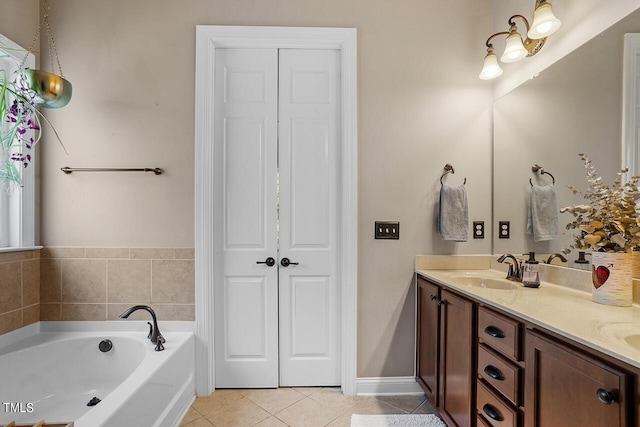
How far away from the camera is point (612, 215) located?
1.22 meters

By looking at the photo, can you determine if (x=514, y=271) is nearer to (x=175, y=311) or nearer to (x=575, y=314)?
(x=575, y=314)

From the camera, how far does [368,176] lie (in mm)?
2020

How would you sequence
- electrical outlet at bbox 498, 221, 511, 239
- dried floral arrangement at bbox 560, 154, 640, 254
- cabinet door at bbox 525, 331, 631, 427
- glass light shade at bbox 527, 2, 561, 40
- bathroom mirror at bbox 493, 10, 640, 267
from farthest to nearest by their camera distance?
electrical outlet at bbox 498, 221, 511, 239 < glass light shade at bbox 527, 2, 561, 40 < bathroom mirror at bbox 493, 10, 640, 267 < dried floral arrangement at bbox 560, 154, 640, 254 < cabinet door at bbox 525, 331, 631, 427

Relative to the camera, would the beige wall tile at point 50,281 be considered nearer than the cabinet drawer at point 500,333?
No

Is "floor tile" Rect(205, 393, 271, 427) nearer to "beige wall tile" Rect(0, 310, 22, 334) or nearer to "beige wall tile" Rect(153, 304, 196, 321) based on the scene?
"beige wall tile" Rect(153, 304, 196, 321)

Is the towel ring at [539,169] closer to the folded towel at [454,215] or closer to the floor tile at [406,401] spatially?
the folded towel at [454,215]

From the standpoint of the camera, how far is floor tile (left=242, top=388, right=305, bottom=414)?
1.86m

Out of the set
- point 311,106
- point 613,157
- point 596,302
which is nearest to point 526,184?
point 613,157

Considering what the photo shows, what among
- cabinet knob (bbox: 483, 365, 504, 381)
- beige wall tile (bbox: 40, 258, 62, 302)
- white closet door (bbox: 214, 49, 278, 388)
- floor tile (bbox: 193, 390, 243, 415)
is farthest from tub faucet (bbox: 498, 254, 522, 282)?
beige wall tile (bbox: 40, 258, 62, 302)

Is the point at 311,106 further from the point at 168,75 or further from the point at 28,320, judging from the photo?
the point at 28,320

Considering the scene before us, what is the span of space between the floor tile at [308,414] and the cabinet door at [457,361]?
2.10 feet

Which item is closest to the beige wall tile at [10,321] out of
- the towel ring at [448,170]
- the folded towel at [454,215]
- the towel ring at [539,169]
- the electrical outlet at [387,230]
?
the electrical outlet at [387,230]

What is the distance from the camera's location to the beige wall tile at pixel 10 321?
1.70m

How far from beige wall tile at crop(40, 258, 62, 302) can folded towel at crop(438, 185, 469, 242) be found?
2.49 metres
